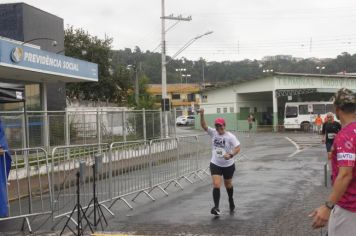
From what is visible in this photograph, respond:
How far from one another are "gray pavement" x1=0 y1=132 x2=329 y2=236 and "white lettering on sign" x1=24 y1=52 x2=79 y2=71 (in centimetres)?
783

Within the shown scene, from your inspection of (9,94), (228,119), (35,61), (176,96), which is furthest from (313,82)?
(176,96)

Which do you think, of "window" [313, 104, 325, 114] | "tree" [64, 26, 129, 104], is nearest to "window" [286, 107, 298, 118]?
"window" [313, 104, 325, 114]

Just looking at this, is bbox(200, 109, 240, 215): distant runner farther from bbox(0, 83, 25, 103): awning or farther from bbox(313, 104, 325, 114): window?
bbox(313, 104, 325, 114): window

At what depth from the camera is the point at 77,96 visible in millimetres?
47031

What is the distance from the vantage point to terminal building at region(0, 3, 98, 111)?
61.2 feet

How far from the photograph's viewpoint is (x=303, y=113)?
51.1 metres

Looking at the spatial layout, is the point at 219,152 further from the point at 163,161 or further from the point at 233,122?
the point at 233,122

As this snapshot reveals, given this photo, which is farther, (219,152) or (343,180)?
(219,152)

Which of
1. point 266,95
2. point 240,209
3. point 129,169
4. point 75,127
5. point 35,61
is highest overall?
point 35,61

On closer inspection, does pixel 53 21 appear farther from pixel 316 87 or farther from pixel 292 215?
pixel 316 87

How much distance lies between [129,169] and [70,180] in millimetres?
1993

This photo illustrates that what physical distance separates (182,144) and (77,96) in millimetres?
33418

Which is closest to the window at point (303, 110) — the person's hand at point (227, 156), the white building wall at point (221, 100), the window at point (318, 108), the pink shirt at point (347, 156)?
the window at point (318, 108)

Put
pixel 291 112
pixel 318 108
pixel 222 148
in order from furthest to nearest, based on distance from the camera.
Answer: pixel 291 112 → pixel 318 108 → pixel 222 148
